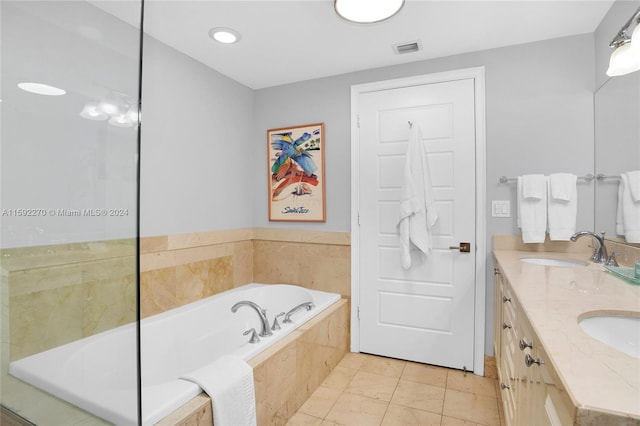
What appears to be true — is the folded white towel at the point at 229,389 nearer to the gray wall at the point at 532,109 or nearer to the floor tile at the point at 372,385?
the floor tile at the point at 372,385

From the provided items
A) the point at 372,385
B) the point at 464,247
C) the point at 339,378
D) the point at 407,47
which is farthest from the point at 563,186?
the point at 339,378

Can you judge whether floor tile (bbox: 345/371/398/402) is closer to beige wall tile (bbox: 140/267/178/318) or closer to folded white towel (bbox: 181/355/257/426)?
folded white towel (bbox: 181/355/257/426)

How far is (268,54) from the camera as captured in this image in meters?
2.49

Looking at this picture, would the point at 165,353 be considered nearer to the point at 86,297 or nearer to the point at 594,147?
the point at 86,297

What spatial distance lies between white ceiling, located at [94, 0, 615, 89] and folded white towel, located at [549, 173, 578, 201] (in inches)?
36.7

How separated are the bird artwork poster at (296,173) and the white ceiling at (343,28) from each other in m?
0.59

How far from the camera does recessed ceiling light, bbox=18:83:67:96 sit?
0.71m

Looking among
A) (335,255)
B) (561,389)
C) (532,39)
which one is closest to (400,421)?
(335,255)

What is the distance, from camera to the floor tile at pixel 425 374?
7.72 feet

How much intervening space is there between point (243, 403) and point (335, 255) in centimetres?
157

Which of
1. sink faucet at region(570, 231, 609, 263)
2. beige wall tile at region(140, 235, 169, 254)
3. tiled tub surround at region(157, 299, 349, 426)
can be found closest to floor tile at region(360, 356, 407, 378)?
tiled tub surround at region(157, 299, 349, 426)

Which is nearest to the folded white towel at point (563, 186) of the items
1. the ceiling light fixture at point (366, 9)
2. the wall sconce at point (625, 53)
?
the wall sconce at point (625, 53)

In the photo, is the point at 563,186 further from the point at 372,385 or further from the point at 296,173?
the point at 296,173

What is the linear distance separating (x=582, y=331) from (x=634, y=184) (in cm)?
115
